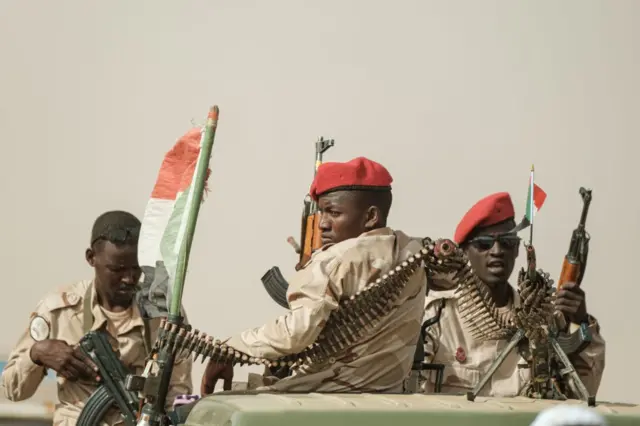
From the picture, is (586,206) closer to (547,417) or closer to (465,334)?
(465,334)

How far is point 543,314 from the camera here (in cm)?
595

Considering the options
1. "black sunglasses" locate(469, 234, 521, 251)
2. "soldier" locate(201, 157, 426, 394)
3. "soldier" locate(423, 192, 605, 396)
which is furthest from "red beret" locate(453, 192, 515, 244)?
"soldier" locate(201, 157, 426, 394)

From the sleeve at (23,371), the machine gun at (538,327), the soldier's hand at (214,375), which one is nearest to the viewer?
the machine gun at (538,327)

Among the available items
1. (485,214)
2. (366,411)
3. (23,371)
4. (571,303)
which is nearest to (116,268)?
(23,371)

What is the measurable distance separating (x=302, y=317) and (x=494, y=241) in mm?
2589

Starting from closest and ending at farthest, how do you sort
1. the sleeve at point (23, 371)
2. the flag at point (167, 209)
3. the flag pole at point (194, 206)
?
the flag pole at point (194, 206), the flag at point (167, 209), the sleeve at point (23, 371)

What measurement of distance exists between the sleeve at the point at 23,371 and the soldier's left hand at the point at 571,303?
120 inches

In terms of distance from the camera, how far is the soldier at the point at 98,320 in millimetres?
7062

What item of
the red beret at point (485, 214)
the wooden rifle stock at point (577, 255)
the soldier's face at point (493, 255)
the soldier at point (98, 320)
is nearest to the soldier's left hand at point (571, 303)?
the wooden rifle stock at point (577, 255)

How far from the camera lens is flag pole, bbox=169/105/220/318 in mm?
5621

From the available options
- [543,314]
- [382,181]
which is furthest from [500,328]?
[382,181]

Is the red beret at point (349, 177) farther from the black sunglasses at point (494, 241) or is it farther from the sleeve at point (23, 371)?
the sleeve at point (23, 371)

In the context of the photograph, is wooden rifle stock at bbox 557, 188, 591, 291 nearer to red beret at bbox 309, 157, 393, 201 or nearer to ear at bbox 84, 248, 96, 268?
red beret at bbox 309, 157, 393, 201

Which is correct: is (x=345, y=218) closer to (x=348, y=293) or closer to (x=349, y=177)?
(x=349, y=177)
